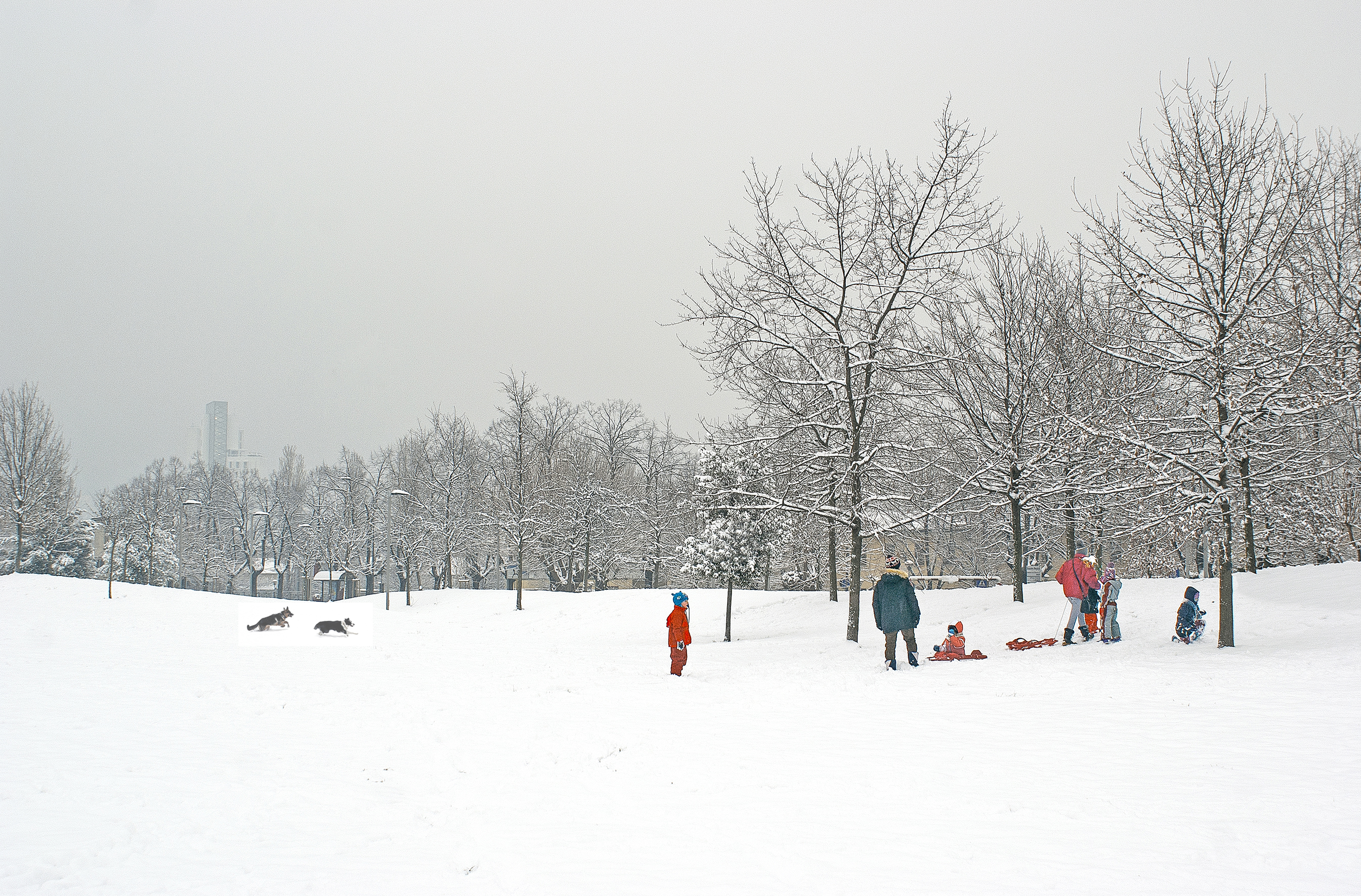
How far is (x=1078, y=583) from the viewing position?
14281 mm

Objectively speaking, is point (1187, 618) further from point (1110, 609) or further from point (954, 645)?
point (954, 645)

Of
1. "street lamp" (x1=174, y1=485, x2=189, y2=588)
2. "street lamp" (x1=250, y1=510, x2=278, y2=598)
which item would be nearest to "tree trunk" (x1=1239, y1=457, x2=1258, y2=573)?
"street lamp" (x1=174, y1=485, x2=189, y2=588)

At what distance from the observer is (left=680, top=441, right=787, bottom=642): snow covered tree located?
2347 cm

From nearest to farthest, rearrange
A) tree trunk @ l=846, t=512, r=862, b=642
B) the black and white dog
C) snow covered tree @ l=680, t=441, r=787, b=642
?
1. tree trunk @ l=846, t=512, r=862, b=642
2. the black and white dog
3. snow covered tree @ l=680, t=441, r=787, b=642

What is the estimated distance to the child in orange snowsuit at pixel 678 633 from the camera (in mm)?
13500

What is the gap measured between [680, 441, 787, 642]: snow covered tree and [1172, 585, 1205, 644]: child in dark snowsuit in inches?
451

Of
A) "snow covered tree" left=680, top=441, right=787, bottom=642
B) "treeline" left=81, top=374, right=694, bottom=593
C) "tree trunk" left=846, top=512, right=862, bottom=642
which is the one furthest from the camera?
"treeline" left=81, top=374, right=694, bottom=593

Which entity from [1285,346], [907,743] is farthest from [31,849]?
[1285,346]

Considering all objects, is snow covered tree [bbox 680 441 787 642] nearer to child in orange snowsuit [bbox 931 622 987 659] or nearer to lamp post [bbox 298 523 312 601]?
child in orange snowsuit [bbox 931 622 987 659]

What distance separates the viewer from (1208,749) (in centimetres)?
Result: 701

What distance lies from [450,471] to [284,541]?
20456 mm

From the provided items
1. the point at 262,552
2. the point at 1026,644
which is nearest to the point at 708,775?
the point at 1026,644

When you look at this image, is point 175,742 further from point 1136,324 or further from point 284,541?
point 284,541

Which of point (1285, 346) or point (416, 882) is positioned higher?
point (1285, 346)
